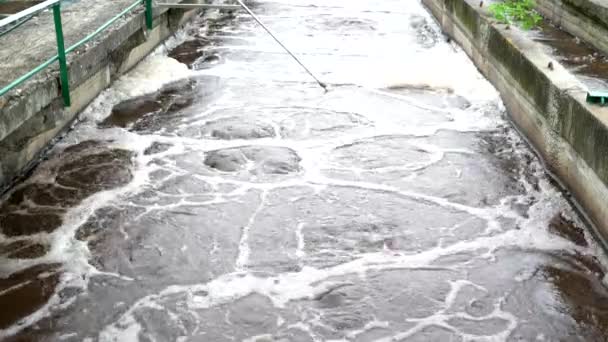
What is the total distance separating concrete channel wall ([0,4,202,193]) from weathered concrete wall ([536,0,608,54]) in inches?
229

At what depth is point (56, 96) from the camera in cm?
650

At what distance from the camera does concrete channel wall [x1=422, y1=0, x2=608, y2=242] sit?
5695 mm

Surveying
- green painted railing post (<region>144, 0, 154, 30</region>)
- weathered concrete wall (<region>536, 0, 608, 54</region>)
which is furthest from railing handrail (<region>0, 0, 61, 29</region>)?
weathered concrete wall (<region>536, 0, 608, 54</region>)

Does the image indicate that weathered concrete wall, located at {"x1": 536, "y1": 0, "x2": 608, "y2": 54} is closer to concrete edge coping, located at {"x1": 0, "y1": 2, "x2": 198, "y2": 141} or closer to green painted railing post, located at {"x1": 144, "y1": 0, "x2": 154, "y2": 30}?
green painted railing post, located at {"x1": 144, "y1": 0, "x2": 154, "y2": 30}

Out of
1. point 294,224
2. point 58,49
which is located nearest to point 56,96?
point 58,49

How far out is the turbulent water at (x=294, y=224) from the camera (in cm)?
479

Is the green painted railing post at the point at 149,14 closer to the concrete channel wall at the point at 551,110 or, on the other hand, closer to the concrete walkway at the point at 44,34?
the concrete walkway at the point at 44,34

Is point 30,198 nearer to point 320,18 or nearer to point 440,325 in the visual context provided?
point 440,325

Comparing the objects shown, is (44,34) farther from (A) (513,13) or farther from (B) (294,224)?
(A) (513,13)

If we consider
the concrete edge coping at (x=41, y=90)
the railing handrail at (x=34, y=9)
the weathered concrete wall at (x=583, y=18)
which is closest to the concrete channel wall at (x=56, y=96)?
the concrete edge coping at (x=41, y=90)

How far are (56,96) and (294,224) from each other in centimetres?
244

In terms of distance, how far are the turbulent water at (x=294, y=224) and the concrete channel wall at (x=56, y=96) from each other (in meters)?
0.18

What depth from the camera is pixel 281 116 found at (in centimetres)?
848

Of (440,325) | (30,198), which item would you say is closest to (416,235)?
(440,325)
